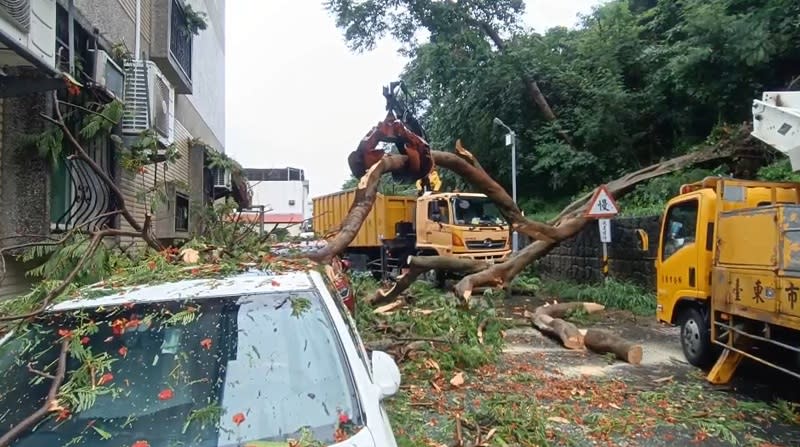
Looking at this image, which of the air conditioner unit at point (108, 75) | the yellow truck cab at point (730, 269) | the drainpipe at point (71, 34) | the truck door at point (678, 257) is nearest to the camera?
the yellow truck cab at point (730, 269)

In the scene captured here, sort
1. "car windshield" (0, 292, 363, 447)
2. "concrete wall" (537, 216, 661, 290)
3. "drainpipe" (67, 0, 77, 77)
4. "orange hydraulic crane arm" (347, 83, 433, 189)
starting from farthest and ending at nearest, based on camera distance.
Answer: "concrete wall" (537, 216, 661, 290)
"orange hydraulic crane arm" (347, 83, 433, 189)
"drainpipe" (67, 0, 77, 77)
"car windshield" (0, 292, 363, 447)

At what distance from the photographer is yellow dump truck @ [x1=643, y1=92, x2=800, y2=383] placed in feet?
17.3

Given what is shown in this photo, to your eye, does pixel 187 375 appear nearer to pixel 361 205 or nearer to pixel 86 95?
pixel 86 95

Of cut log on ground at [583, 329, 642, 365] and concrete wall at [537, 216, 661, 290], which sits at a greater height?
concrete wall at [537, 216, 661, 290]

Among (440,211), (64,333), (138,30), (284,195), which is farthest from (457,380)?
(284,195)

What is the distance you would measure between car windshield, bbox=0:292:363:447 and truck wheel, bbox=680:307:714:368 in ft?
18.8

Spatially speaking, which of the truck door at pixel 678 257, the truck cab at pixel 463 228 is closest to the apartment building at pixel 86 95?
the truck door at pixel 678 257

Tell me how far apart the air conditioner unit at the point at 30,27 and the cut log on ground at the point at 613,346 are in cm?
689

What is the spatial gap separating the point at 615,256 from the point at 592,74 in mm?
8747

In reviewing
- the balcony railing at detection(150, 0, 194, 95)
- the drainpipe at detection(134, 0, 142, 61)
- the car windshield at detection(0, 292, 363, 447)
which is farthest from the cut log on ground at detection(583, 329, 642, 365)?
the balcony railing at detection(150, 0, 194, 95)

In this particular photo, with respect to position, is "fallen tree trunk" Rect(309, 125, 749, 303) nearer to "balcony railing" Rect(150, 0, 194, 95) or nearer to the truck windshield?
the truck windshield

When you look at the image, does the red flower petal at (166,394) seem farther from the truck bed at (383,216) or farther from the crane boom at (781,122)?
the truck bed at (383,216)

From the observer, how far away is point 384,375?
281 cm

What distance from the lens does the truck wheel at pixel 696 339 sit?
6898 millimetres
